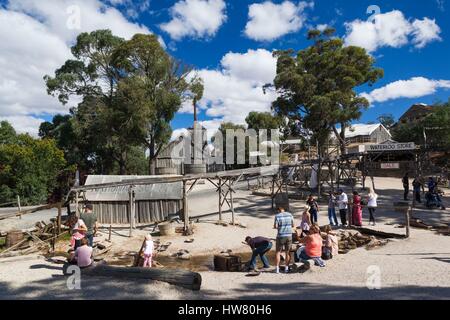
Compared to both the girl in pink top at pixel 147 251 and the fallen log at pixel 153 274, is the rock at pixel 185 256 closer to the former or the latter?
the girl in pink top at pixel 147 251

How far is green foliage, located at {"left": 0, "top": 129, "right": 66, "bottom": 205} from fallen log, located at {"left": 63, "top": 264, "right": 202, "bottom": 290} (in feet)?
77.5

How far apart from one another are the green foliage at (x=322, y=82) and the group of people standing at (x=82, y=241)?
18.1m

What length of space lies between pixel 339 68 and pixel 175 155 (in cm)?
2890

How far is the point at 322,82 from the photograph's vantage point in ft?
84.9

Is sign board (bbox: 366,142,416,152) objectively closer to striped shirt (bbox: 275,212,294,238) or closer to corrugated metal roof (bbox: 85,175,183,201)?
corrugated metal roof (bbox: 85,175,183,201)

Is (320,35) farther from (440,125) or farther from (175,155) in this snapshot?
(175,155)

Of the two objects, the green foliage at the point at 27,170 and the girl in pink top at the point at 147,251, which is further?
the green foliage at the point at 27,170

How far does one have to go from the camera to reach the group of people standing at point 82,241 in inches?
363

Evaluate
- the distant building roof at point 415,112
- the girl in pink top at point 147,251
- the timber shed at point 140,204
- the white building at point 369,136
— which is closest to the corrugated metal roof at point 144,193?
the timber shed at point 140,204

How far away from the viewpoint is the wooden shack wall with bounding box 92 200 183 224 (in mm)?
21031

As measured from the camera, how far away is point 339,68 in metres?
25.7

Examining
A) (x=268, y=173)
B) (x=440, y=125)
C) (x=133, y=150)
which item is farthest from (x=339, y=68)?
(x=133, y=150)

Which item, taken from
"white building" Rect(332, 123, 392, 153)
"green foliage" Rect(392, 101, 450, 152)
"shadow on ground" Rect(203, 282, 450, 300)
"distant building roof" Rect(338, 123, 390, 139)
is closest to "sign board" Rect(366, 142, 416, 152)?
"green foliage" Rect(392, 101, 450, 152)

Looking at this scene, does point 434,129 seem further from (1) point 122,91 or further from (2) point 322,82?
(1) point 122,91
